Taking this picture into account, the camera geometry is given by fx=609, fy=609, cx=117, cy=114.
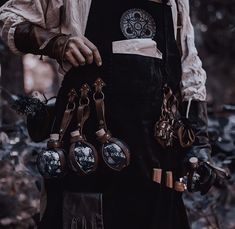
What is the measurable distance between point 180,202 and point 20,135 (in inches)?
57.3

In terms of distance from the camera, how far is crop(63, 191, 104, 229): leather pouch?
2.15m

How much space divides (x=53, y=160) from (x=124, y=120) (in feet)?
0.96

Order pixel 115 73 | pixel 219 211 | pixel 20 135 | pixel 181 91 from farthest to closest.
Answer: pixel 219 211, pixel 20 135, pixel 181 91, pixel 115 73

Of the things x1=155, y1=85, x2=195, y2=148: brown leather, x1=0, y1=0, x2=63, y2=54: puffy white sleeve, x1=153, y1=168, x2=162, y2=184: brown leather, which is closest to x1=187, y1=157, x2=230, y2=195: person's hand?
x1=155, y1=85, x2=195, y2=148: brown leather

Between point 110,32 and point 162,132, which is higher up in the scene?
point 110,32

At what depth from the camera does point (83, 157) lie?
2.12 m

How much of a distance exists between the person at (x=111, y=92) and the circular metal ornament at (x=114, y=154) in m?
0.04

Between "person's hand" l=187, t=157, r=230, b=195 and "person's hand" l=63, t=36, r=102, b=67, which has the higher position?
"person's hand" l=63, t=36, r=102, b=67

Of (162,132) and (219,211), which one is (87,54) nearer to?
(162,132)

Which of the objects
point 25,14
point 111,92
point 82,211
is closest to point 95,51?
point 111,92

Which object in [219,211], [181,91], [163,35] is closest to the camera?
[163,35]

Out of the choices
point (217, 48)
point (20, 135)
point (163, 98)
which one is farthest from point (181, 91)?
point (217, 48)

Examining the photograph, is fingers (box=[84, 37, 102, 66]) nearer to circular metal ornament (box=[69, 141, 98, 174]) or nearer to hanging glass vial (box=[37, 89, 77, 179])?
hanging glass vial (box=[37, 89, 77, 179])

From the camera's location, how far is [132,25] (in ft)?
7.41
